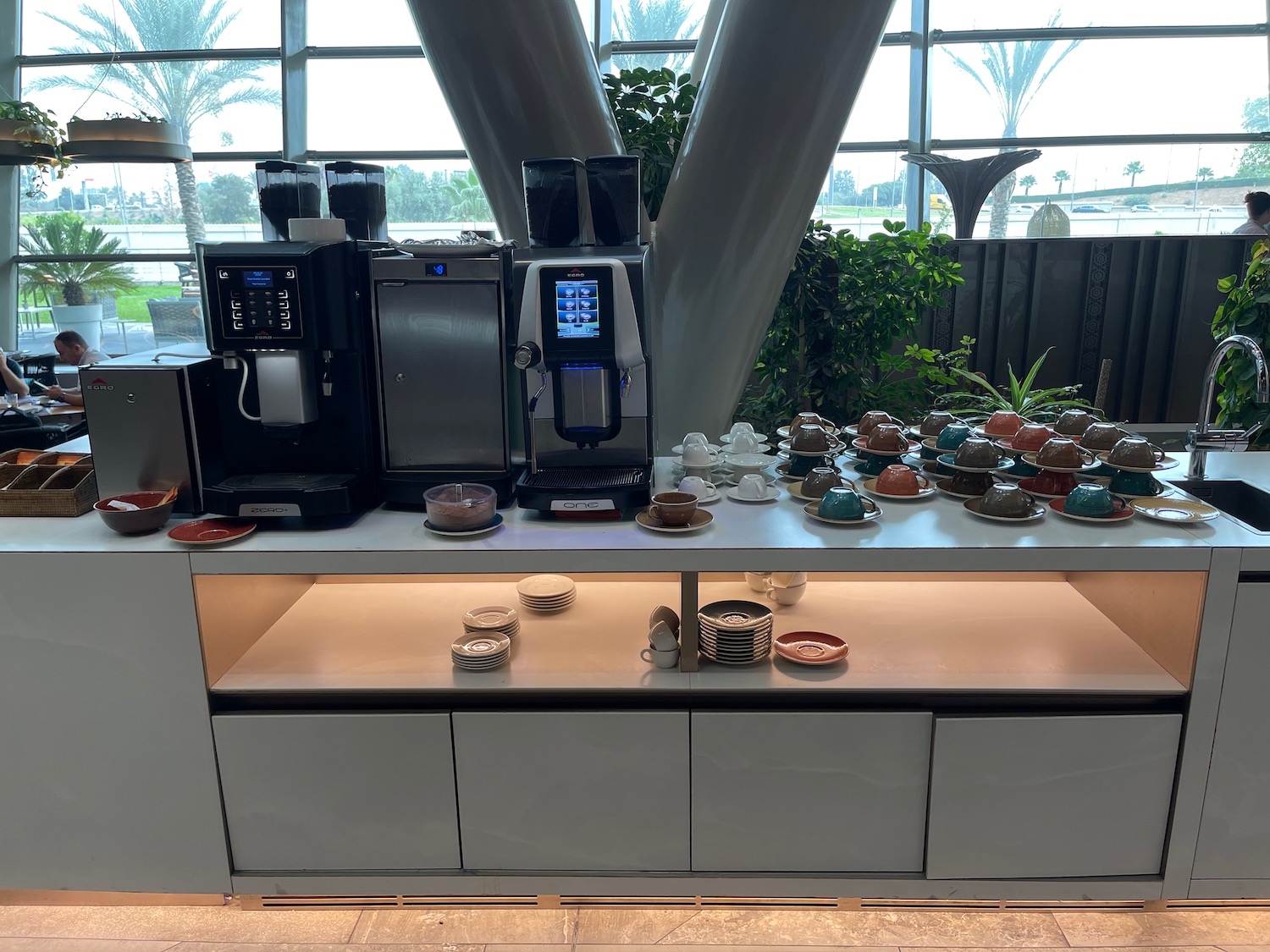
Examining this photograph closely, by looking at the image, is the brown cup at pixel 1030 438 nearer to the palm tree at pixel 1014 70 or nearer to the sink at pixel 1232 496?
the sink at pixel 1232 496

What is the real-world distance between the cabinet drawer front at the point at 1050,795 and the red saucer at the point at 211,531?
1.39 m

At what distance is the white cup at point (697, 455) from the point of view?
6.59 feet

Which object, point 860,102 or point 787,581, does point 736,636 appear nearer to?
point 787,581

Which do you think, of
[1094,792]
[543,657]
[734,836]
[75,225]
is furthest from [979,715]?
[75,225]

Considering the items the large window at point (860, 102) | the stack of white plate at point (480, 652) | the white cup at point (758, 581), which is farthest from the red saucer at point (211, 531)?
the large window at point (860, 102)

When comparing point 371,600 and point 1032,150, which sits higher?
point 1032,150

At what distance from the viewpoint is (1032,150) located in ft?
13.7

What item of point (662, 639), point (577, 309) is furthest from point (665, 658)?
point (577, 309)

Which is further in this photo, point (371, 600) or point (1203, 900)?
point (371, 600)

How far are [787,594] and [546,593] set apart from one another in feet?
1.79

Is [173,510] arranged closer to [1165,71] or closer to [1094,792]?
[1094,792]

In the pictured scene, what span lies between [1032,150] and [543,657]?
3690 millimetres

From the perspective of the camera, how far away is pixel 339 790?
1.75m

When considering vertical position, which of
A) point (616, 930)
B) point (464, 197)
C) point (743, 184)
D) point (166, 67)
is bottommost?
point (616, 930)
